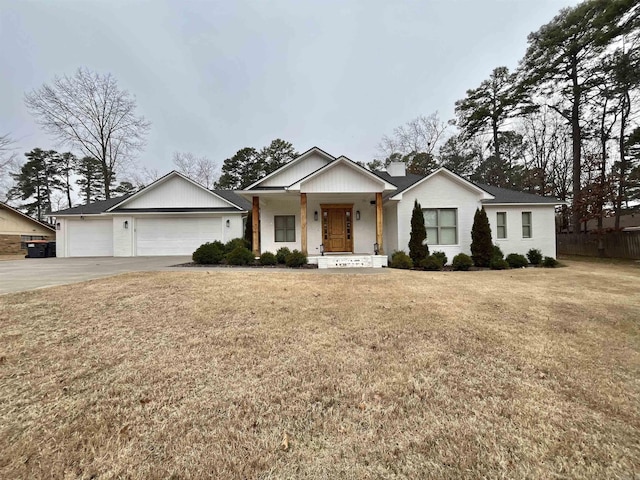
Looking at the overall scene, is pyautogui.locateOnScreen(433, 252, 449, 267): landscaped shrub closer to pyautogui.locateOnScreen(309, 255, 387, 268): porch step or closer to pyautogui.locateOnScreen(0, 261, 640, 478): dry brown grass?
pyautogui.locateOnScreen(309, 255, 387, 268): porch step

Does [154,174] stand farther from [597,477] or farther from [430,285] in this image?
[597,477]

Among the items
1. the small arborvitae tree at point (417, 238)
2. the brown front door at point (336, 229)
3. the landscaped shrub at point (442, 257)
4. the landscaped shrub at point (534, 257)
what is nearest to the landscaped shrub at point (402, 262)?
the small arborvitae tree at point (417, 238)

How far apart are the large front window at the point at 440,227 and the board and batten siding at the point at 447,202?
15 centimetres

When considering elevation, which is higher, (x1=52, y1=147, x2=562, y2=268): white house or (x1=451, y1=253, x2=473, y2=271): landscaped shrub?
(x1=52, y1=147, x2=562, y2=268): white house

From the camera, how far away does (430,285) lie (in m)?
7.24

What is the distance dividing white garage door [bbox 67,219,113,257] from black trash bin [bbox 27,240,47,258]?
1.64 m

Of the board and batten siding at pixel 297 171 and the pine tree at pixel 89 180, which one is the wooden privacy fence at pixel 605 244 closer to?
the board and batten siding at pixel 297 171

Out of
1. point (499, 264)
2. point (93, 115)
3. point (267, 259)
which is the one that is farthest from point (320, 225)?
point (93, 115)

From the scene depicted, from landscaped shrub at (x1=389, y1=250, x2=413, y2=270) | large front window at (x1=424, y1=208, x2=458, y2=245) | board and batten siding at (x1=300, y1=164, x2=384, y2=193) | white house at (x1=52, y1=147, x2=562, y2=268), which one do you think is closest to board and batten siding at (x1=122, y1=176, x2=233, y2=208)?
white house at (x1=52, y1=147, x2=562, y2=268)

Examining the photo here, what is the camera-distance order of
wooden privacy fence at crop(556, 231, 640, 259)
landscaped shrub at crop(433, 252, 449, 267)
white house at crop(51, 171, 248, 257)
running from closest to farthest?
landscaped shrub at crop(433, 252, 449, 267) < wooden privacy fence at crop(556, 231, 640, 259) < white house at crop(51, 171, 248, 257)

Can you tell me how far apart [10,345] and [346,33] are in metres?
20.2

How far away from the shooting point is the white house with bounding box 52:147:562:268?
11156mm

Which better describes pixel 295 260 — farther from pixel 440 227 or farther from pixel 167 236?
pixel 167 236

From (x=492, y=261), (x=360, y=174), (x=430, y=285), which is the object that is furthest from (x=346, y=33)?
(x=430, y=285)
